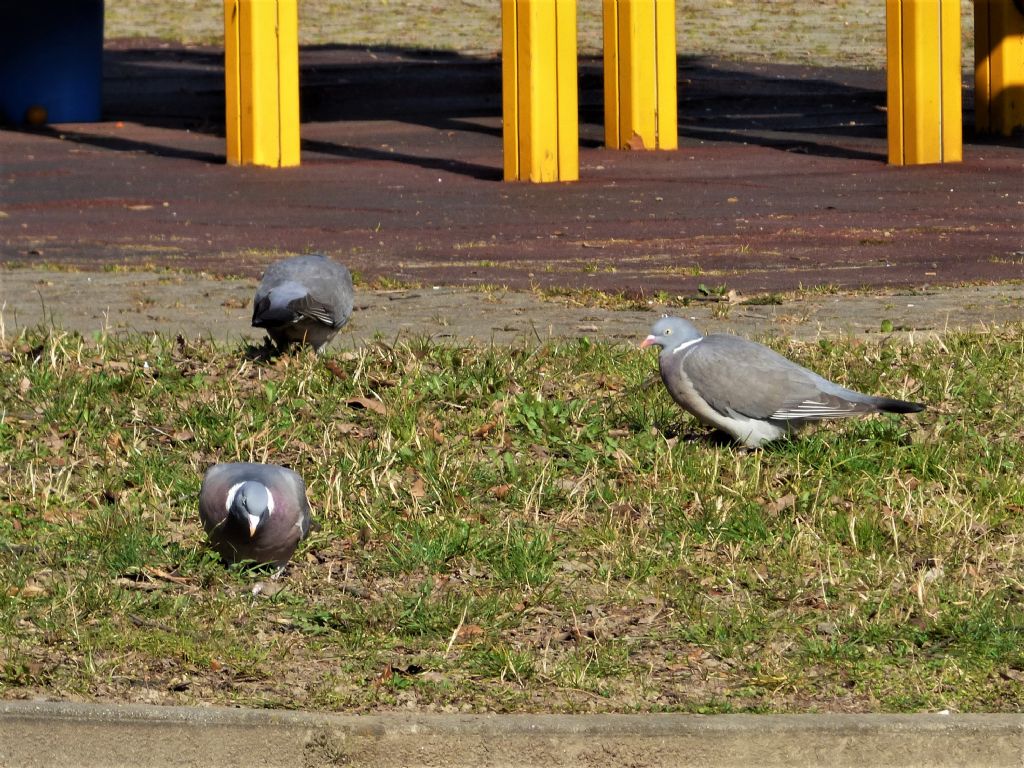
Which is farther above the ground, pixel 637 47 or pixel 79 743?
pixel 637 47

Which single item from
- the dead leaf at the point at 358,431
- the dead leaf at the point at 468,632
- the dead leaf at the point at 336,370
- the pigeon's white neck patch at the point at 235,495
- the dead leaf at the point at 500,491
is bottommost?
the dead leaf at the point at 468,632

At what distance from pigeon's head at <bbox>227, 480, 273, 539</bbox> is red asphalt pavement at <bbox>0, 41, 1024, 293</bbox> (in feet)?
18.7

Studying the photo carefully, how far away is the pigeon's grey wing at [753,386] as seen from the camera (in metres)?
6.58

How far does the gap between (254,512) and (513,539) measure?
1057mm

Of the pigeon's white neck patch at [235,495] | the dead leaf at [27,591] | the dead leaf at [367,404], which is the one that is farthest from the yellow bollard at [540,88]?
the dead leaf at [27,591]

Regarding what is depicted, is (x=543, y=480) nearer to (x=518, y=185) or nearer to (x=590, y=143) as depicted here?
(x=518, y=185)

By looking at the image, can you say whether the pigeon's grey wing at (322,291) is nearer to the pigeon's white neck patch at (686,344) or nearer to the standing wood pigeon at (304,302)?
the standing wood pigeon at (304,302)

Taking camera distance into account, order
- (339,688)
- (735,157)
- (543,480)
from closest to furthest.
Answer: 1. (339,688)
2. (543,480)
3. (735,157)

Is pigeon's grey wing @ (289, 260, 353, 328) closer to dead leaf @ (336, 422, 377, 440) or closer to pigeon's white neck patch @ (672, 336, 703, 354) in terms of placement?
dead leaf @ (336, 422, 377, 440)

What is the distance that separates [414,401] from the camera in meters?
A: 7.52

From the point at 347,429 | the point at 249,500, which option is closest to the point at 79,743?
the point at 249,500

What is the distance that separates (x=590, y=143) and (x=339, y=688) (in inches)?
620

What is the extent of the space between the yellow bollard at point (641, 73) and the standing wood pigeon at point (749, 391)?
12.3 metres

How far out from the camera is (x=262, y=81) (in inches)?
689
